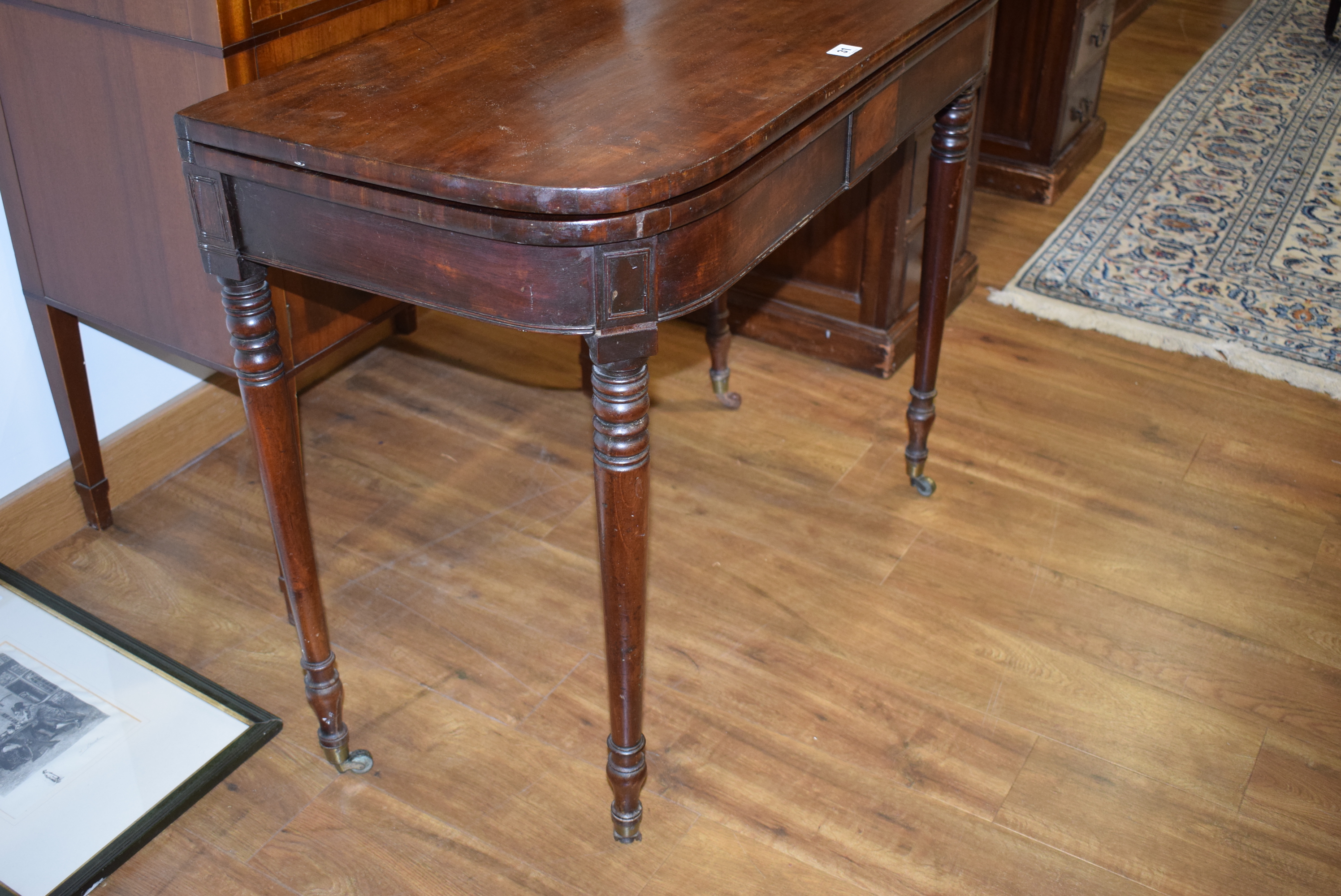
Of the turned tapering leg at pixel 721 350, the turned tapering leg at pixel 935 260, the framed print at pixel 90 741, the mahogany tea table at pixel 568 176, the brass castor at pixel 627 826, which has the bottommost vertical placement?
the framed print at pixel 90 741

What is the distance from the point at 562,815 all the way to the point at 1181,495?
1278mm

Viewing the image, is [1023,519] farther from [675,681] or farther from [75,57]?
[75,57]

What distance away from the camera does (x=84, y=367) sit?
201 cm

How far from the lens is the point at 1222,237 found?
122 inches

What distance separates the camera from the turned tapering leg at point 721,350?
2.38 m

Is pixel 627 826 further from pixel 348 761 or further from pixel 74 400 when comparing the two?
pixel 74 400

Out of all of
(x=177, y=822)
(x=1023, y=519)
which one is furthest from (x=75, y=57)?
(x=1023, y=519)

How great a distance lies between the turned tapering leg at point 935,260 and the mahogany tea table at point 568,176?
9.4 inches

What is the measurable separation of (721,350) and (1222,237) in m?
1.50

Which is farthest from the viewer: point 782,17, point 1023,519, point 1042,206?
point 1042,206

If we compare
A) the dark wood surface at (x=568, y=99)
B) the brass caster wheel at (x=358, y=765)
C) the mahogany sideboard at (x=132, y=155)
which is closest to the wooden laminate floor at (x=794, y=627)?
the brass caster wheel at (x=358, y=765)

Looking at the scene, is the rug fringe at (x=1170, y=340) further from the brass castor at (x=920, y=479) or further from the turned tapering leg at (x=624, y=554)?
the turned tapering leg at (x=624, y=554)

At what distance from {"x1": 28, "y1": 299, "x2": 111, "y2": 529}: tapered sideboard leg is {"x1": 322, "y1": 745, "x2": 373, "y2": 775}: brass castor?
2.31 ft

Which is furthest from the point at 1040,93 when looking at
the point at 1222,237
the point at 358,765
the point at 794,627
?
A: the point at 358,765
